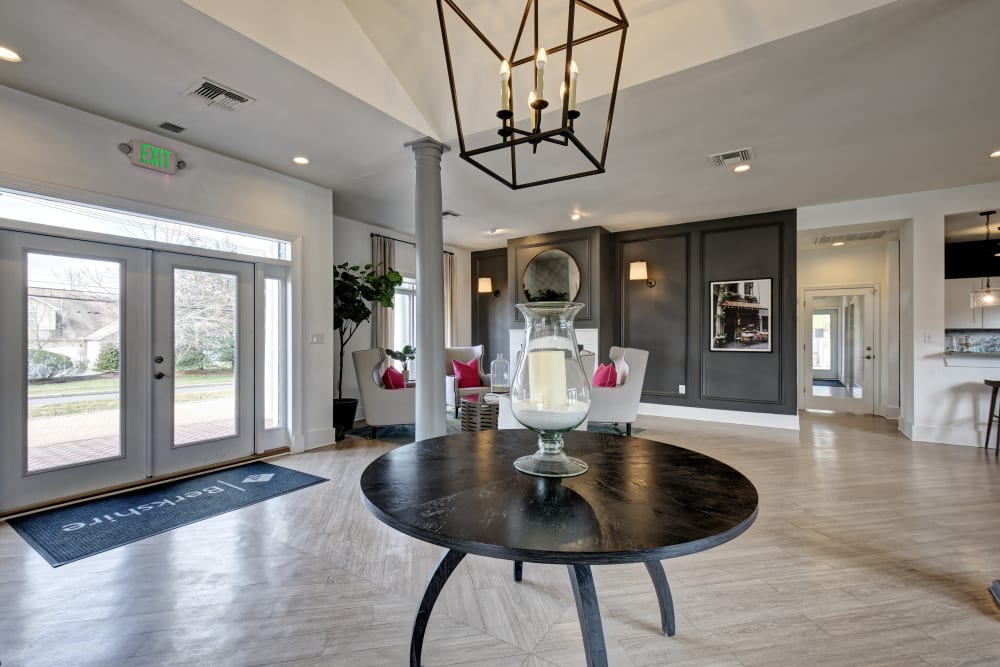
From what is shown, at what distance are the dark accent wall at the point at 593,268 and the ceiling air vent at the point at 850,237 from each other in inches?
106

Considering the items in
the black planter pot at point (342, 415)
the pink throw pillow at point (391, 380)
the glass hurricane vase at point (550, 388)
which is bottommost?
the black planter pot at point (342, 415)

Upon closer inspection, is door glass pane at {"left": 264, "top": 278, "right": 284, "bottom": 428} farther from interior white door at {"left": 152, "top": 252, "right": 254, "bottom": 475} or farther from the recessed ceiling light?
the recessed ceiling light

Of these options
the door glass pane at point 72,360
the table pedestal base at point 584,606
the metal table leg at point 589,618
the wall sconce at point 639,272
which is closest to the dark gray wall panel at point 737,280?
the wall sconce at point 639,272

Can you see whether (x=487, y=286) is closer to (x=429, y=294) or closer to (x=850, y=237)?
(x=429, y=294)

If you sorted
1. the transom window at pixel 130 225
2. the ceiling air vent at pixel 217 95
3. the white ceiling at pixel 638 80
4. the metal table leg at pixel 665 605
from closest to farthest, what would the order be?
the metal table leg at pixel 665 605, the white ceiling at pixel 638 80, the ceiling air vent at pixel 217 95, the transom window at pixel 130 225

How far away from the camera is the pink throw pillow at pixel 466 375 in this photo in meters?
6.02

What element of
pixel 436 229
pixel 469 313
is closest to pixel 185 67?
pixel 436 229

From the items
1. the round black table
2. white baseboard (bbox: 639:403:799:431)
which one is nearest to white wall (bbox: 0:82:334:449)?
the round black table

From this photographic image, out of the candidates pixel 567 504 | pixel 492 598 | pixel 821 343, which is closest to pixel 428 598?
pixel 492 598

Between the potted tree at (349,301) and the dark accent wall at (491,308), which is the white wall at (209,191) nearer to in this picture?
the potted tree at (349,301)

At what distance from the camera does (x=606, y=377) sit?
4.99 meters

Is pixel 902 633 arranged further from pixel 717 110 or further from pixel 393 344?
pixel 393 344

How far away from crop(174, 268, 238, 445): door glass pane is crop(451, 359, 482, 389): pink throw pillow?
110 inches

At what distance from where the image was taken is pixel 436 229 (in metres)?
3.47
